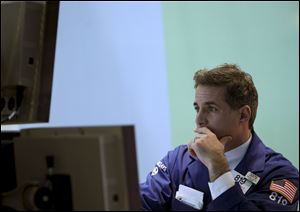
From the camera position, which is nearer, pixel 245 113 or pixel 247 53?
pixel 245 113

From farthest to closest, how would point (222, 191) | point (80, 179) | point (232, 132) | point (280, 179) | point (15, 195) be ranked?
point (232, 132) < point (280, 179) < point (222, 191) < point (15, 195) < point (80, 179)

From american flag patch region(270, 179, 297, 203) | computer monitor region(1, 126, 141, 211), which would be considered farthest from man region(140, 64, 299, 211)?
computer monitor region(1, 126, 141, 211)

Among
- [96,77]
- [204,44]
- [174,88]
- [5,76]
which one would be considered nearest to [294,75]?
[204,44]

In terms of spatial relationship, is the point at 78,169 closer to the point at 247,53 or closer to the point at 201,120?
the point at 201,120

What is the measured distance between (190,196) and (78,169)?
605 mm

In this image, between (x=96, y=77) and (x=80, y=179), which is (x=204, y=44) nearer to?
(x=96, y=77)

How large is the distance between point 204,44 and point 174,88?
0.38 m

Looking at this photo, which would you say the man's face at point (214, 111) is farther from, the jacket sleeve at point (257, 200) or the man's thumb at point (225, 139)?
the jacket sleeve at point (257, 200)

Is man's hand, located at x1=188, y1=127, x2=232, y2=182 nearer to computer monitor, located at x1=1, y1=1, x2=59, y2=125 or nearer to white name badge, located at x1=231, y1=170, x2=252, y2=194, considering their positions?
white name badge, located at x1=231, y1=170, x2=252, y2=194

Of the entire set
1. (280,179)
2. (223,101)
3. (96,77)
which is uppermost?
(96,77)

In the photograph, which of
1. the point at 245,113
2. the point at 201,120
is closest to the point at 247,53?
the point at 245,113

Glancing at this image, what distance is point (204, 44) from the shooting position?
2900 millimetres

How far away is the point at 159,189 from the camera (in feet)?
4.53

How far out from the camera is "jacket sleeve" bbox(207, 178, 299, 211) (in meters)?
1.00
